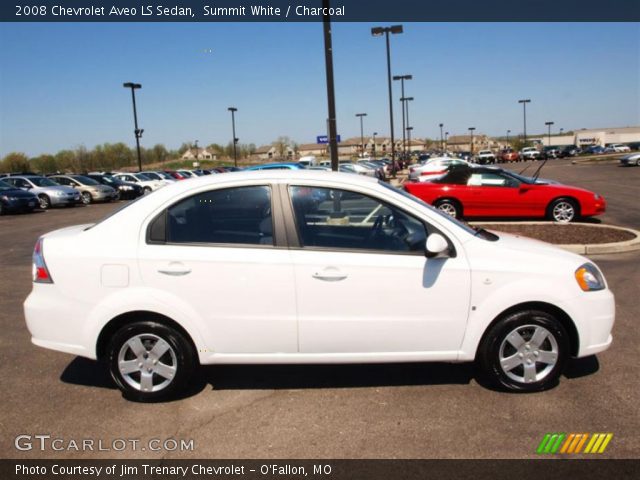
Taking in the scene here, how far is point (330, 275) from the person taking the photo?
369cm

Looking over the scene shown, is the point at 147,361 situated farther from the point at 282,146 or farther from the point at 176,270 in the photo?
the point at 282,146

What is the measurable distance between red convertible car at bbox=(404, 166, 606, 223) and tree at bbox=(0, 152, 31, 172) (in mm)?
84346

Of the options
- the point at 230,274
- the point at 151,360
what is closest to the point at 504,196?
the point at 230,274

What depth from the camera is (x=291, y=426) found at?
351 centimetres

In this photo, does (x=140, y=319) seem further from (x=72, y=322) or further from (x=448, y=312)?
(x=448, y=312)

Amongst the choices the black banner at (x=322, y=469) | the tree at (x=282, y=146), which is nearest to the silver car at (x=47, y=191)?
the black banner at (x=322, y=469)

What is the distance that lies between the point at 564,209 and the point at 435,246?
9.89 meters

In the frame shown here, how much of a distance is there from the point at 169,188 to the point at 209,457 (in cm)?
197

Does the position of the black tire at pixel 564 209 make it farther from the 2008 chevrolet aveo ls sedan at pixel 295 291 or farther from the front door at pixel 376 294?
the front door at pixel 376 294

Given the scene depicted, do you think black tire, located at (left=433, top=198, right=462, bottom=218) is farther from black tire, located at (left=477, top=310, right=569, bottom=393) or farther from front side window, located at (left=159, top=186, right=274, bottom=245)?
front side window, located at (left=159, top=186, right=274, bottom=245)

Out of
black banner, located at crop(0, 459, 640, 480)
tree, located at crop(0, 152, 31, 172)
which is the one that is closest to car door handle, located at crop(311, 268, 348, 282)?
black banner, located at crop(0, 459, 640, 480)

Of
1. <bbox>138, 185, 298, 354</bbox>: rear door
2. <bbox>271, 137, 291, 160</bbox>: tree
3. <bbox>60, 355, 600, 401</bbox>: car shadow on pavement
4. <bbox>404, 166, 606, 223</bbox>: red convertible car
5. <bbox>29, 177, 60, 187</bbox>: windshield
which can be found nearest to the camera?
<bbox>138, 185, 298, 354</bbox>: rear door

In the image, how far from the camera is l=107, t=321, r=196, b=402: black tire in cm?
380

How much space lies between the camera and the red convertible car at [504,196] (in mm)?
12125
